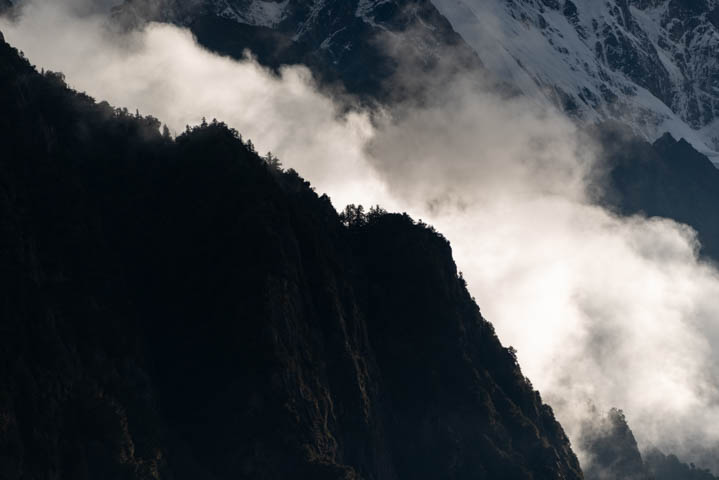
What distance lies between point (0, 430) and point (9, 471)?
5560mm

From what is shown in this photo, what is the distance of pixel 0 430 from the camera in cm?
19975

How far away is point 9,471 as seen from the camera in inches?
7781
